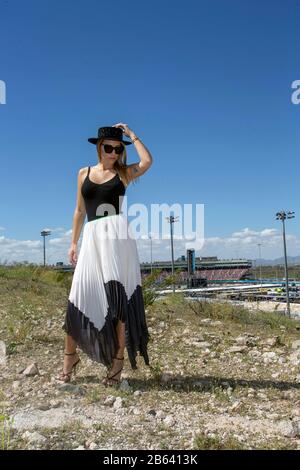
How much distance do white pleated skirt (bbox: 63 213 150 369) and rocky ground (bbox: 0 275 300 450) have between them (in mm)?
350

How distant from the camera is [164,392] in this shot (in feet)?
10.9

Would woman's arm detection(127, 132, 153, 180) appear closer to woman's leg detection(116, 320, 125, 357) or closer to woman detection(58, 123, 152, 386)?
woman detection(58, 123, 152, 386)

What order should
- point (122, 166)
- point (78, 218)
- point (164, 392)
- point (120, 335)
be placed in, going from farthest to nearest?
point (78, 218), point (122, 166), point (120, 335), point (164, 392)

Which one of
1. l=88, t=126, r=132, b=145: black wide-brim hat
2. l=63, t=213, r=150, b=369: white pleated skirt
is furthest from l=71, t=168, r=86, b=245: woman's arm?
l=88, t=126, r=132, b=145: black wide-brim hat

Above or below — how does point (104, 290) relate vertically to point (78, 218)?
below

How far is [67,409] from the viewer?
288cm

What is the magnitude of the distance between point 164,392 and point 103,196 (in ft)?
5.19

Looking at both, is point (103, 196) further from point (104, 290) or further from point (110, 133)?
point (104, 290)

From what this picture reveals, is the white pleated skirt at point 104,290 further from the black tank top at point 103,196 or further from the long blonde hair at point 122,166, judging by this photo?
the long blonde hair at point 122,166

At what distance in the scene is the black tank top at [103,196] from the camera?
137 inches

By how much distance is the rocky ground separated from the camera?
2.38 metres

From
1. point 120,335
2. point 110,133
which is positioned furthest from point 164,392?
point 110,133
